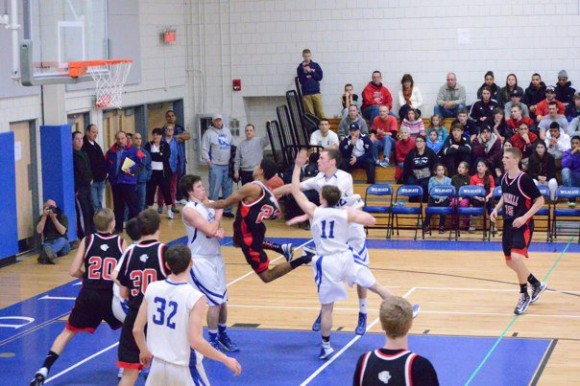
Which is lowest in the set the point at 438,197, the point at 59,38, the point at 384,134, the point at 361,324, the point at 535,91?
the point at 361,324

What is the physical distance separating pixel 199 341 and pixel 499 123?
570 inches

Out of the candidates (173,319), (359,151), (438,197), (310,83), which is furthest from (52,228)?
(173,319)

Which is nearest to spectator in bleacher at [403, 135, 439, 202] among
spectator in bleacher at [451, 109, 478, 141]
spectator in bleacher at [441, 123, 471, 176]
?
spectator in bleacher at [441, 123, 471, 176]

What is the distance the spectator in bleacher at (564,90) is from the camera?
70.0 ft

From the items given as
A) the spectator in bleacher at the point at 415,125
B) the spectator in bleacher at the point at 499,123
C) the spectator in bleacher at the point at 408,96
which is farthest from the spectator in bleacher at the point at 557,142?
the spectator in bleacher at the point at 408,96

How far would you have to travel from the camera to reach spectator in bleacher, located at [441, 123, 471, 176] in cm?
1961

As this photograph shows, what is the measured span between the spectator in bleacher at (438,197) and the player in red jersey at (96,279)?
9.95m

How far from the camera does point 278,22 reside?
77.7 feet

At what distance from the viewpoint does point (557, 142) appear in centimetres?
1952

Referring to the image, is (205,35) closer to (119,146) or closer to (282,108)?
(282,108)

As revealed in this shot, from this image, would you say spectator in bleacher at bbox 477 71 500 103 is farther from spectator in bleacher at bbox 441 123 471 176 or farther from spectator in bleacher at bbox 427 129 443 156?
spectator in bleacher at bbox 441 123 471 176

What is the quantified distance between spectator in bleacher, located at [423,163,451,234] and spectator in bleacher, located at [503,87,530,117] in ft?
9.58

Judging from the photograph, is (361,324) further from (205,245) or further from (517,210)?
(517,210)

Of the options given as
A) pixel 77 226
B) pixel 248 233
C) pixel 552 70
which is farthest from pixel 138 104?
pixel 248 233
